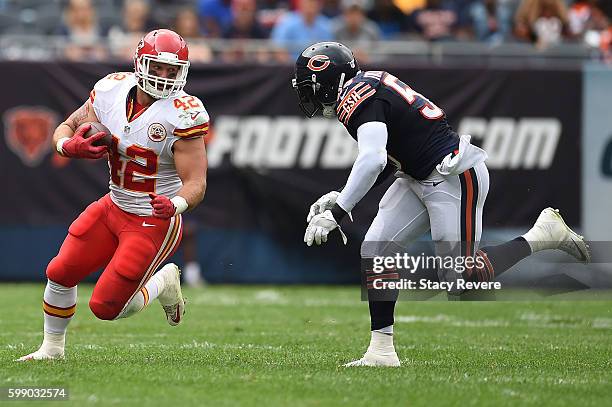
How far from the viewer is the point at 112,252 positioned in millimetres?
5867

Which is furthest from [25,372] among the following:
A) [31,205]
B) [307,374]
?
[31,205]

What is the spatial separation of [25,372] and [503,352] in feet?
9.13

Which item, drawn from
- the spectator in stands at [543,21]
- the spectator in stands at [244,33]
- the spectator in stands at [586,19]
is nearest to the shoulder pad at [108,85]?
the spectator in stands at [244,33]

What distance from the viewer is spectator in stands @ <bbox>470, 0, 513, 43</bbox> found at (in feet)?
42.8

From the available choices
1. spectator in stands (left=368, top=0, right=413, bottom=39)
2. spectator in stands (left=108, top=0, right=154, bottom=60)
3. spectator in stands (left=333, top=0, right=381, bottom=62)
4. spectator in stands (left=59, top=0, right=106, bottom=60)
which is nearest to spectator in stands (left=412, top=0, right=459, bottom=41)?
spectator in stands (left=368, top=0, right=413, bottom=39)

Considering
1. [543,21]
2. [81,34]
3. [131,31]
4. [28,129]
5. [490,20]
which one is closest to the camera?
[28,129]

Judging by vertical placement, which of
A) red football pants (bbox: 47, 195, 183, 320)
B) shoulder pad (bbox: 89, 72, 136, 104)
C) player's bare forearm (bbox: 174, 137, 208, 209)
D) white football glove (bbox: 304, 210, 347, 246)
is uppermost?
shoulder pad (bbox: 89, 72, 136, 104)

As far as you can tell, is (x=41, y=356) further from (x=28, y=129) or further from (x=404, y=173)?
(x=28, y=129)

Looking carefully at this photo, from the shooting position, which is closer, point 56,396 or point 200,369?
point 56,396

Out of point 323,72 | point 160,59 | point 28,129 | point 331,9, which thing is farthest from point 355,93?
point 331,9

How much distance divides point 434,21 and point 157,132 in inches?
307

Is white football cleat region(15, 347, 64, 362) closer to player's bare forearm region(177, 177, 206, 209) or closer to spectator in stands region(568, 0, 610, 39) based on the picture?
player's bare forearm region(177, 177, 206, 209)

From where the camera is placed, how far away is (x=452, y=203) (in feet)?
19.2

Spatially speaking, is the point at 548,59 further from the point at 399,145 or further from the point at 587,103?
the point at 399,145
